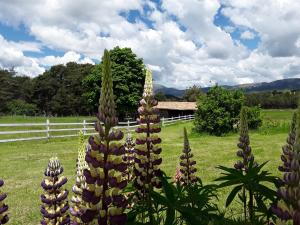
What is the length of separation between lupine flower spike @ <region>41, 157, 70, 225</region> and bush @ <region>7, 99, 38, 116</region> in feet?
288

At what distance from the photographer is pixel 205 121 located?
2953 cm

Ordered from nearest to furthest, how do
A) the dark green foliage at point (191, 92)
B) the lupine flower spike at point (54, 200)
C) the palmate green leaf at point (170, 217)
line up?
the palmate green leaf at point (170, 217)
the lupine flower spike at point (54, 200)
the dark green foliage at point (191, 92)

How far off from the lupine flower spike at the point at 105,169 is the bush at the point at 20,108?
293 feet

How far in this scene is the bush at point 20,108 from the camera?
86.6 metres

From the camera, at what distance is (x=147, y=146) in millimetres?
2543

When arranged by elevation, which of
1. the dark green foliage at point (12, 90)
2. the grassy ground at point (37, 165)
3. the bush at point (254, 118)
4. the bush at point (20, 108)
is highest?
the dark green foliage at point (12, 90)

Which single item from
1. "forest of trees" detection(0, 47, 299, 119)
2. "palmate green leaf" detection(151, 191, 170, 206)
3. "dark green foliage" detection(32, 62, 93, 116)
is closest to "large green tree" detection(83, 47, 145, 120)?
"forest of trees" detection(0, 47, 299, 119)

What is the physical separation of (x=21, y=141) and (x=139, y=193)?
72.1 ft

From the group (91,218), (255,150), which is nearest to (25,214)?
(91,218)

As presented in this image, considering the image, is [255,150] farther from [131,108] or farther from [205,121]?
[131,108]

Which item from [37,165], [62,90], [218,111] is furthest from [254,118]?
[62,90]

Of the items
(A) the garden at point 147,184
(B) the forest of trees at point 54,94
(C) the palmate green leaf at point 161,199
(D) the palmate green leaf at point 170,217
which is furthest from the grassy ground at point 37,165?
(B) the forest of trees at point 54,94

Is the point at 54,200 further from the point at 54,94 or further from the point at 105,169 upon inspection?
the point at 54,94

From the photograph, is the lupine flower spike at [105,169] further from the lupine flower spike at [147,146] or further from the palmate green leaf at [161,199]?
the lupine flower spike at [147,146]
